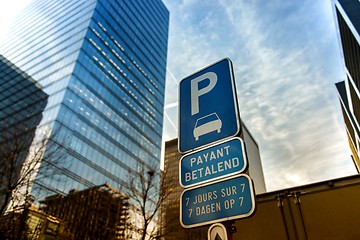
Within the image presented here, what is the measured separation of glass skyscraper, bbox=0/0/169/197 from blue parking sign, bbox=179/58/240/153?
1061 inches

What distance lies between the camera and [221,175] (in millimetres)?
2340

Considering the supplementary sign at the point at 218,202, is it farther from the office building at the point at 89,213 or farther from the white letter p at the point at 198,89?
the office building at the point at 89,213

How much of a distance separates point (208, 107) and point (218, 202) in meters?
1.22

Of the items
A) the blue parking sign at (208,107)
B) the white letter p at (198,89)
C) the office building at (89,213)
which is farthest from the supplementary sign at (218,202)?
the office building at (89,213)

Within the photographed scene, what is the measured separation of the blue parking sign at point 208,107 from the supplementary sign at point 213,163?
5.4 inches

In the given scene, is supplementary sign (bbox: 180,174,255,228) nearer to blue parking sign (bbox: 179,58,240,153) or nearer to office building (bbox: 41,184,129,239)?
blue parking sign (bbox: 179,58,240,153)

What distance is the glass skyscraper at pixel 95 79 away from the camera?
36.2m

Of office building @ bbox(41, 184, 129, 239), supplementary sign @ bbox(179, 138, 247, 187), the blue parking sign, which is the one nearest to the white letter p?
the blue parking sign

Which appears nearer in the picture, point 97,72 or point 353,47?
point 353,47

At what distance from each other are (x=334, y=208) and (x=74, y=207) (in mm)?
27085

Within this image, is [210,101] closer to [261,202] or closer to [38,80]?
[261,202]

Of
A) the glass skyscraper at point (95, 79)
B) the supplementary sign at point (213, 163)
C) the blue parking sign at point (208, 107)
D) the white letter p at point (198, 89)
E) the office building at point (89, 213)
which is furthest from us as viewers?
the glass skyscraper at point (95, 79)

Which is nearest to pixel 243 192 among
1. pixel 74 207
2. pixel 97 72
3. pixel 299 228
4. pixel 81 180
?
pixel 299 228

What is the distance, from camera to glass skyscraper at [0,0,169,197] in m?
36.2
